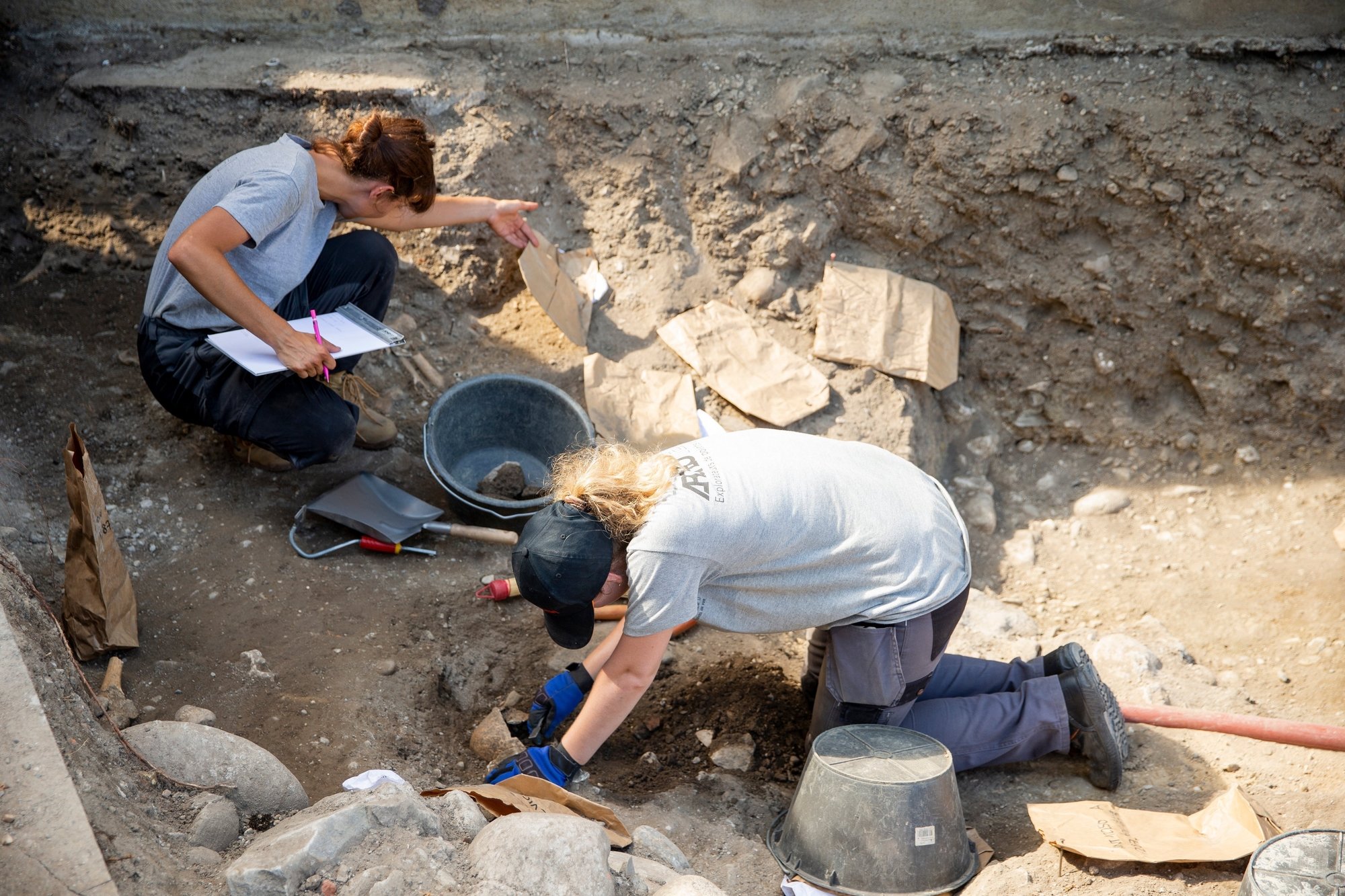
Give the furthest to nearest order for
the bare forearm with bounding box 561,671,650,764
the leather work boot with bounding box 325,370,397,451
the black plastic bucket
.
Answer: the leather work boot with bounding box 325,370,397,451, the black plastic bucket, the bare forearm with bounding box 561,671,650,764

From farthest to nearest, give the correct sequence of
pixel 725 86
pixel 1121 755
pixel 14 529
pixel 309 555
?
pixel 725 86 → pixel 309 555 → pixel 14 529 → pixel 1121 755

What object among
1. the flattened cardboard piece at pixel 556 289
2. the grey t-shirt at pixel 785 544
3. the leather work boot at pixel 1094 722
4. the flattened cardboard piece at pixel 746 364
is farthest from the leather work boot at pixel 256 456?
the leather work boot at pixel 1094 722

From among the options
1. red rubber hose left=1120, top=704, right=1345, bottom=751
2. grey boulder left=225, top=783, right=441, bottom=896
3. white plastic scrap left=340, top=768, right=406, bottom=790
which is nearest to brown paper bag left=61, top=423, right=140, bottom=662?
white plastic scrap left=340, top=768, right=406, bottom=790

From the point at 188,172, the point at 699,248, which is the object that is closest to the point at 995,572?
the point at 699,248

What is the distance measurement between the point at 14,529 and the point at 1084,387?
3.74m

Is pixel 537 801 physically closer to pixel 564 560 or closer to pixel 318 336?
pixel 564 560

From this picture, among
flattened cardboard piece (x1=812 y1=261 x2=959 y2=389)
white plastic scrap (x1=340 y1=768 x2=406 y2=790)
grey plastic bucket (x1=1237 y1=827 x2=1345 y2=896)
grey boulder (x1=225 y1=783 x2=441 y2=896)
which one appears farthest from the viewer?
flattened cardboard piece (x1=812 y1=261 x2=959 y2=389)

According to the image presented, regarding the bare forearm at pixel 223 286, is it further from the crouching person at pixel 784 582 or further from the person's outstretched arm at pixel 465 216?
the crouching person at pixel 784 582

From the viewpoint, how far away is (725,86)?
12.5ft

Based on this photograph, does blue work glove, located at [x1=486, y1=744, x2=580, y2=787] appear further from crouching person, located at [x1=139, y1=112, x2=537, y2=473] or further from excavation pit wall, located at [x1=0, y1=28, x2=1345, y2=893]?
crouching person, located at [x1=139, y1=112, x2=537, y2=473]

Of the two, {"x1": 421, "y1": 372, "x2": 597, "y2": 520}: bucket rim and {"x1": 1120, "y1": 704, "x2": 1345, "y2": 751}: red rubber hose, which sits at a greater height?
{"x1": 421, "y1": 372, "x2": 597, "y2": 520}: bucket rim

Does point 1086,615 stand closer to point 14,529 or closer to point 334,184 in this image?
point 334,184

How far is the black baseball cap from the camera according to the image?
1.95 metres

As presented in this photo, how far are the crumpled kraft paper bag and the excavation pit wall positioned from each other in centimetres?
86
